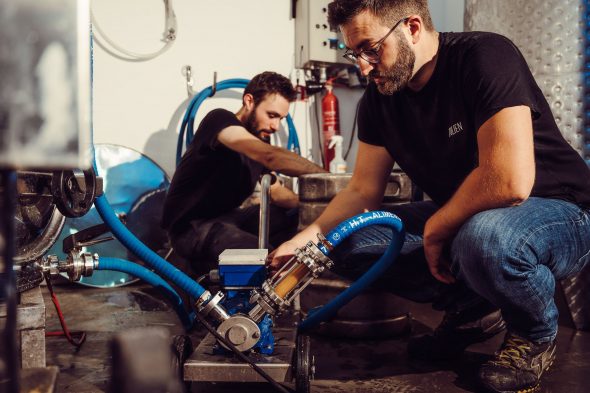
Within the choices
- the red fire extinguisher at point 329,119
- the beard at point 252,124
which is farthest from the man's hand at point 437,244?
the red fire extinguisher at point 329,119

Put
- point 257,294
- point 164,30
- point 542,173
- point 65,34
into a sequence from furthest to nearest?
point 164,30 < point 542,173 < point 257,294 < point 65,34

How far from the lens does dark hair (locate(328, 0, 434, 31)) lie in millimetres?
1392

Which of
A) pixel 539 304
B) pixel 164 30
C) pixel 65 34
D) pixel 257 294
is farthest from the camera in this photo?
pixel 164 30

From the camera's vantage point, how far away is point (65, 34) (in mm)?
385

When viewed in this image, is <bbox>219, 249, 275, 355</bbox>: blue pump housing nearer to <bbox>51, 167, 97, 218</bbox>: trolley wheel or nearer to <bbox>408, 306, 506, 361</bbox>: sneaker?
<bbox>51, 167, 97, 218</bbox>: trolley wheel

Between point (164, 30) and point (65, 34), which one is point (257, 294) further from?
point (164, 30)

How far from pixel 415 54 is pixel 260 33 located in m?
1.87

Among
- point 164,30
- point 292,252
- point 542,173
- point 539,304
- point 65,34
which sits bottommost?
point 539,304

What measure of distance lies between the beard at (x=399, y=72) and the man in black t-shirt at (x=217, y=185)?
742 millimetres

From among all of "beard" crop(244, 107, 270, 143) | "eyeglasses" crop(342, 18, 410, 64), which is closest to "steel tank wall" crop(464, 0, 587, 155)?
"eyeglasses" crop(342, 18, 410, 64)

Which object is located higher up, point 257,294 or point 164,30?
point 164,30

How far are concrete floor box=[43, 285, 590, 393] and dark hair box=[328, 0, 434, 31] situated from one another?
90 centimetres

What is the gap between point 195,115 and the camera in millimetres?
2869

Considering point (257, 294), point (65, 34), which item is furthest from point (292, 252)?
point (65, 34)
